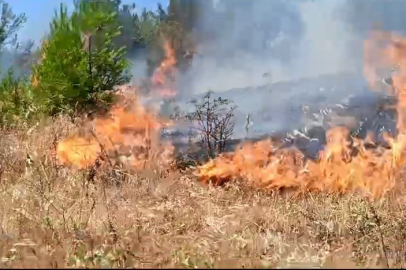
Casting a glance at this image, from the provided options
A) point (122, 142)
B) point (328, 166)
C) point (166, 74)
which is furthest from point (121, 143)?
point (166, 74)

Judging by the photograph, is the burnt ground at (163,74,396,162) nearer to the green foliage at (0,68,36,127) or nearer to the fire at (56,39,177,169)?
the fire at (56,39,177,169)

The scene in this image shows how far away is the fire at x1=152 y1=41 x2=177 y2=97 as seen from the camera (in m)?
10.6

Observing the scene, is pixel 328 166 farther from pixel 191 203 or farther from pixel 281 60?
pixel 281 60

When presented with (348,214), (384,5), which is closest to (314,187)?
(348,214)

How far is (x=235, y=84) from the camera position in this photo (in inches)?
382

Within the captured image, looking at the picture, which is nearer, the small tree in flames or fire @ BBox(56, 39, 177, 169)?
fire @ BBox(56, 39, 177, 169)

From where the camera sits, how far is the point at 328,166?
6039 millimetres

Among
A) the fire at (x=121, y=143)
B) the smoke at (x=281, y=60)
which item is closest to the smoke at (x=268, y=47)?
the smoke at (x=281, y=60)

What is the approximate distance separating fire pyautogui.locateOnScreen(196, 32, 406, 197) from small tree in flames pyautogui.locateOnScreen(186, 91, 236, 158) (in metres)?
0.44

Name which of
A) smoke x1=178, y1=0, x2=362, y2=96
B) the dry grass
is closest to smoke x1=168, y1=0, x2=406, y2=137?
smoke x1=178, y1=0, x2=362, y2=96

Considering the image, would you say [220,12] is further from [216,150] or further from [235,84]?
[216,150]

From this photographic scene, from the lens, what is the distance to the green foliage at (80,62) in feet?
32.0

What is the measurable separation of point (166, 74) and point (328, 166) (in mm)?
5305

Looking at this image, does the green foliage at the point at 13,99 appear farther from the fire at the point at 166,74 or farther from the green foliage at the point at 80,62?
the fire at the point at 166,74
